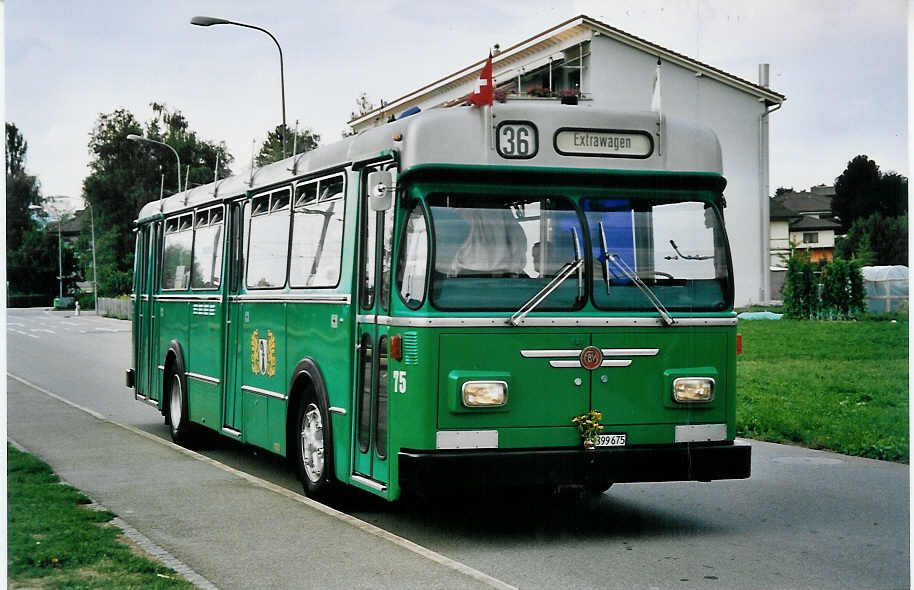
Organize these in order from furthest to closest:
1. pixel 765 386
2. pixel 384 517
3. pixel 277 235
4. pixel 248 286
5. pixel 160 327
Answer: pixel 765 386 → pixel 160 327 → pixel 248 286 → pixel 277 235 → pixel 384 517

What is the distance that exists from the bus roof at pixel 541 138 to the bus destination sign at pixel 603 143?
15 mm

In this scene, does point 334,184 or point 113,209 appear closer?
point 334,184

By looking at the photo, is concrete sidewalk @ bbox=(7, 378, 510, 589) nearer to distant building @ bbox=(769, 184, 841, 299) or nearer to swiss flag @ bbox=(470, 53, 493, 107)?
swiss flag @ bbox=(470, 53, 493, 107)

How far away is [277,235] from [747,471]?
186 inches

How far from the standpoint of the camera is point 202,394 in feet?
44.3

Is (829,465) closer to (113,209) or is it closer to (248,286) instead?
(248,286)

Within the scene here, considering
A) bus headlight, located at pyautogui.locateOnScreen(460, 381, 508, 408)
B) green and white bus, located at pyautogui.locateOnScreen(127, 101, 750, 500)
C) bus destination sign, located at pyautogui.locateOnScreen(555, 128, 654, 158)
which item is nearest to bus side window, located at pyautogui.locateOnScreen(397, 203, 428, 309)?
green and white bus, located at pyautogui.locateOnScreen(127, 101, 750, 500)

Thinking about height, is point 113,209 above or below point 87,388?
above

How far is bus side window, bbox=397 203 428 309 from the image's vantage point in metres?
8.15

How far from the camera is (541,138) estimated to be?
332 inches

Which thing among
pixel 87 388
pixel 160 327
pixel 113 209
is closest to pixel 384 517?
pixel 160 327

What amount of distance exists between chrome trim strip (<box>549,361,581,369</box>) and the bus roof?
1.29 m

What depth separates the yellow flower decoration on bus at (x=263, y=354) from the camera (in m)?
11.1

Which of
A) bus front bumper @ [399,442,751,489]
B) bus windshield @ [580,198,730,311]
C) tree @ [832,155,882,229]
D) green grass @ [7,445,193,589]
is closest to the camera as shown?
green grass @ [7,445,193,589]
